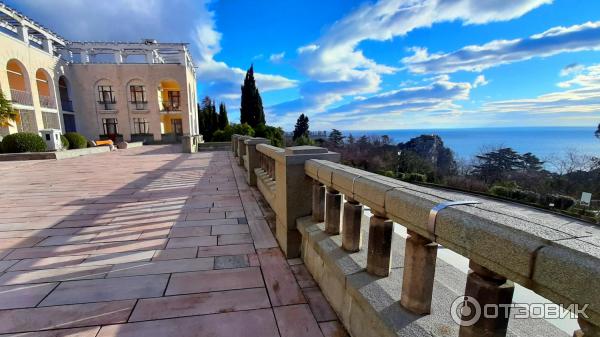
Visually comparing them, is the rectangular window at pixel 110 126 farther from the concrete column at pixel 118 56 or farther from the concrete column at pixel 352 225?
the concrete column at pixel 352 225

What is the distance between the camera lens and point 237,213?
4379 millimetres

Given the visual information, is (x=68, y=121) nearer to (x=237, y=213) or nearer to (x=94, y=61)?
(x=94, y=61)

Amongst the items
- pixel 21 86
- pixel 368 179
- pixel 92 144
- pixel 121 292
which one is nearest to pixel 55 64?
pixel 21 86

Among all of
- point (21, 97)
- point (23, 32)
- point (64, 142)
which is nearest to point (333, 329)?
point (64, 142)

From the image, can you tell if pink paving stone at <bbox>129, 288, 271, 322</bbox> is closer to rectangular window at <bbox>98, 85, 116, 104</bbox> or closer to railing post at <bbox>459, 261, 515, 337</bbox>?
railing post at <bbox>459, 261, 515, 337</bbox>

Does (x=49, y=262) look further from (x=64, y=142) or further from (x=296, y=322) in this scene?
(x=64, y=142)

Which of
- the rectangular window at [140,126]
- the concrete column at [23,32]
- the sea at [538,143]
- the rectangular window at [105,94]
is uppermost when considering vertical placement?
the concrete column at [23,32]

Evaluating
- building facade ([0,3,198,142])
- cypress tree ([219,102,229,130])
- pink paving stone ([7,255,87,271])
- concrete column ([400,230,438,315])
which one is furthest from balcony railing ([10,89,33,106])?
concrete column ([400,230,438,315])

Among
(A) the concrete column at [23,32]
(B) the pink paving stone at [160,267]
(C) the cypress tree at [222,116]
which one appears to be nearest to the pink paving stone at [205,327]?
(B) the pink paving stone at [160,267]

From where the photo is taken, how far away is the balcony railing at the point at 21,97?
729 inches

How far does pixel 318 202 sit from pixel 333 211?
1.17 ft

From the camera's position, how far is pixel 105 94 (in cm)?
2669

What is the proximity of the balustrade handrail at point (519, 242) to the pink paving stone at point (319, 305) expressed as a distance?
111cm

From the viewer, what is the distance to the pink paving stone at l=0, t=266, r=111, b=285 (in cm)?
249
